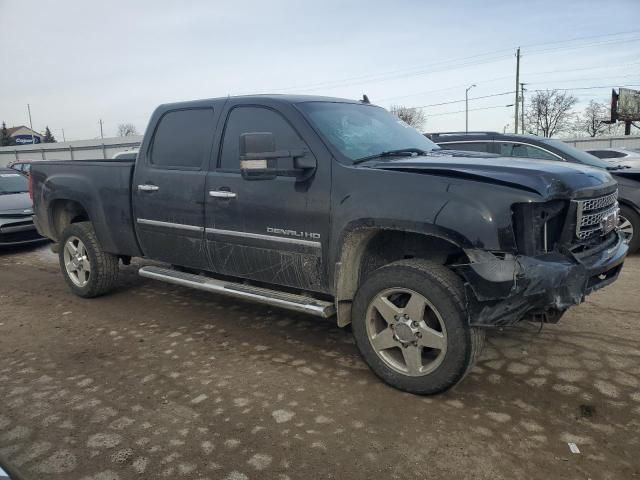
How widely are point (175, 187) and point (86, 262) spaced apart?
1853mm

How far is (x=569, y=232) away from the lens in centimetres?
308

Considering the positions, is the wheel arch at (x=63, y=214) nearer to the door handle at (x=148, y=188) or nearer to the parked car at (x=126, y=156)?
the parked car at (x=126, y=156)

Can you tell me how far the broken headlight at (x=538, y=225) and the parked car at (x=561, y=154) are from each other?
149 inches

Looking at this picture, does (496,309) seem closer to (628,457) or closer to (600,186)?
(628,457)

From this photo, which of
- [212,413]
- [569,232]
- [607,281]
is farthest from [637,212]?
[212,413]

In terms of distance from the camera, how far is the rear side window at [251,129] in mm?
3922

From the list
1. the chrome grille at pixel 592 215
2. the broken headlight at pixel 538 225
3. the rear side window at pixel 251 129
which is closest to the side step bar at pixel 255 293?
the rear side window at pixel 251 129

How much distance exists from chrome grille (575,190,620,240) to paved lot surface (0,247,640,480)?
991 mm

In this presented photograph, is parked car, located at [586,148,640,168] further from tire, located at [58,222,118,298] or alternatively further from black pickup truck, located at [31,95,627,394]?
tire, located at [58,222,118,298]

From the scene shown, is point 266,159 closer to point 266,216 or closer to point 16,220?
point 266,216

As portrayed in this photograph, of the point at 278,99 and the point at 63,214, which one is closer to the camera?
the point at 278,99

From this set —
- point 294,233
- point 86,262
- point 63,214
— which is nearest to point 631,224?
point 294,233

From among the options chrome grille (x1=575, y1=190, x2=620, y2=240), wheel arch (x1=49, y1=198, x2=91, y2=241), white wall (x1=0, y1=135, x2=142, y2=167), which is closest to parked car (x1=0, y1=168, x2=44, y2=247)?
wheel arch (x1=49, y1=198, x2=91, y2=241)

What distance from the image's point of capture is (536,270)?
2852 mm
